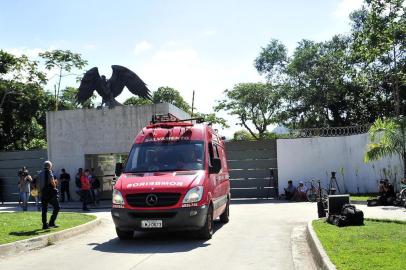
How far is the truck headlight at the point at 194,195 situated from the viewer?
10000mm

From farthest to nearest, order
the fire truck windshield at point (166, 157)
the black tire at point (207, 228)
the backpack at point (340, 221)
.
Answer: the backpack at point (340, 221) → the fire truck windshield at point (166, 157) → the black tire at point (207, 228)

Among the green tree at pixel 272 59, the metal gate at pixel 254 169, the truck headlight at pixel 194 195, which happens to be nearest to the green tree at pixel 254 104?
the green tree at pixel 272 59

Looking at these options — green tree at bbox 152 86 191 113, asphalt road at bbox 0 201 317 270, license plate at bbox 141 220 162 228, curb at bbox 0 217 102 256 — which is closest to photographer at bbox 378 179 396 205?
asphalt road at bbox 0 201 317 270

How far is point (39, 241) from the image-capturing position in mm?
10602

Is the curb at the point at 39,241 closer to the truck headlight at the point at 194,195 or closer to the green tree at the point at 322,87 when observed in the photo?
the truck headlight at the point at 194,195

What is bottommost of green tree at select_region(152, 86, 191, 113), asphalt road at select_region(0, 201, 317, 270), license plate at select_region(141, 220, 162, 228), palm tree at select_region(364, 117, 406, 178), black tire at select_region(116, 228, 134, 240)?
asphalt road at select_region(0, 201, 317, 270)

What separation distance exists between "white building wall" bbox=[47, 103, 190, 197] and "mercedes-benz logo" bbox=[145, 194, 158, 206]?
14273 millimetres

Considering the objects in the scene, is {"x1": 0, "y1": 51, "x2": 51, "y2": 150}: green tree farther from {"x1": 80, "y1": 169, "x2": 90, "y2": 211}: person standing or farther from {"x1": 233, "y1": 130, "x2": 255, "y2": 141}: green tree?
{"x1": 233, "y1": 130, "x2": 255, "y2": 141}: green tree

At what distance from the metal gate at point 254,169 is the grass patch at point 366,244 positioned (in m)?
14.2

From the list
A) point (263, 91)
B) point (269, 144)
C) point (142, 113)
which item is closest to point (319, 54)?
point (263, 91)

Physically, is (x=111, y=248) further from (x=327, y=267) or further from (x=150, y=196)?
(x=327, y=267)

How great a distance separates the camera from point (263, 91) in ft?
174

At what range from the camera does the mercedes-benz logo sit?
1001cm

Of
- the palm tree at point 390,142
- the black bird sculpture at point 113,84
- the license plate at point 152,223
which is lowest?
the license plate at point 152,223
